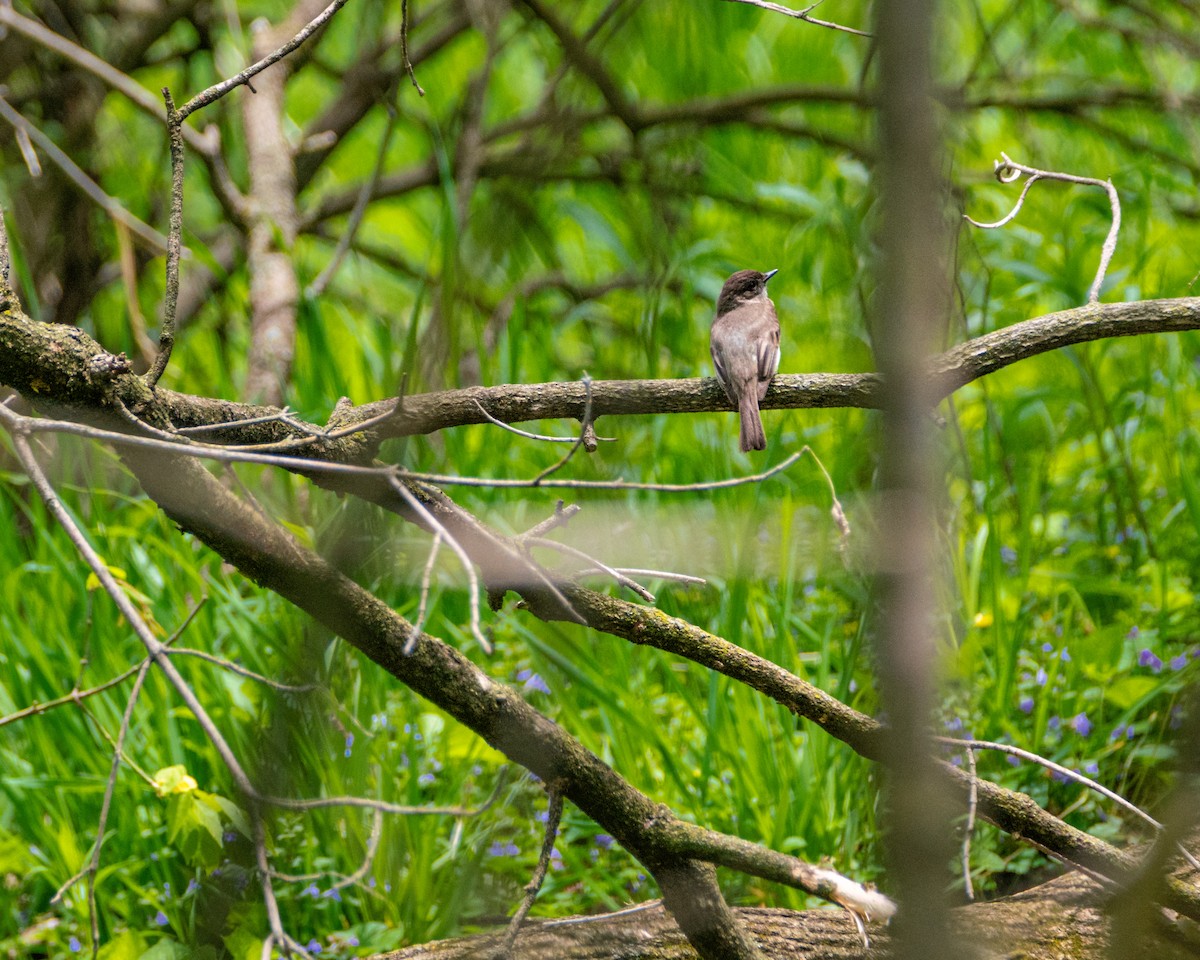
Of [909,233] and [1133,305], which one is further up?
[1133,305]

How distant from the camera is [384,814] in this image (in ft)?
7.03

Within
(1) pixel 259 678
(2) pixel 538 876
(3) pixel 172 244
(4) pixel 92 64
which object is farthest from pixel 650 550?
(4) pixel 92 64

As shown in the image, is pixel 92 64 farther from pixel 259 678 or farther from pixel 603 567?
pixel 603 567

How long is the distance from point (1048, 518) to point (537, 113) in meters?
2.14

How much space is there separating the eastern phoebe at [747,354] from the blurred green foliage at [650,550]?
0.69 feet

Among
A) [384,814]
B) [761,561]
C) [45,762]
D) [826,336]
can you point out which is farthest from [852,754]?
[45,762]

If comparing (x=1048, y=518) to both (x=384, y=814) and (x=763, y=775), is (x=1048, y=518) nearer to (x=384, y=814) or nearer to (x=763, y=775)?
(x=763, y=775)

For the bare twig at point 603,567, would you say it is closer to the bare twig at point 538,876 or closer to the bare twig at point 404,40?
the bare twig at point 538,876

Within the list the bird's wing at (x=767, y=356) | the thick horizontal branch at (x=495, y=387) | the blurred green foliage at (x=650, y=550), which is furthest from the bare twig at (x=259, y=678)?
the bird's wing at (x=767, y=356)

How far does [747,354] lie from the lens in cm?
229

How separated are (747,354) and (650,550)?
64 centimetres

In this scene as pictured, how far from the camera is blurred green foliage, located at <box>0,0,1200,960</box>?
2.10 meters

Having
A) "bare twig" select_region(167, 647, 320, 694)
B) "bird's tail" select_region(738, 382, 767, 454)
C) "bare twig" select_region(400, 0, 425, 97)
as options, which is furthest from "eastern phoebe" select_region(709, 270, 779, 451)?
"bare twig" select_region(167, 647, 320, 694)

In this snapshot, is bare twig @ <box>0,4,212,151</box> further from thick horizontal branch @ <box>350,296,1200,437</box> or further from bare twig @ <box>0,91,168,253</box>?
thick horizontal branch @ <box>350,296,1200,437</box>
